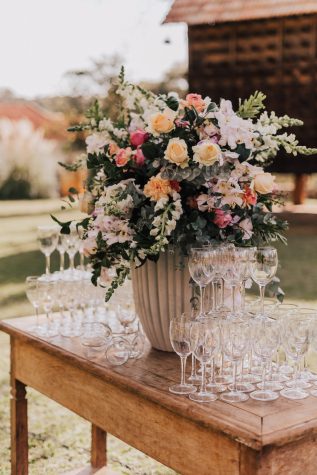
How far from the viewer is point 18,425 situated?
3025 mm

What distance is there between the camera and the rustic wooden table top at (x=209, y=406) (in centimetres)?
185

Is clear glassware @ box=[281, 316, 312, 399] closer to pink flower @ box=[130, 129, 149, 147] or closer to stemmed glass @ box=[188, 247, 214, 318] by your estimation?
stemmed glass @ box=[188, 247, 214, 318]

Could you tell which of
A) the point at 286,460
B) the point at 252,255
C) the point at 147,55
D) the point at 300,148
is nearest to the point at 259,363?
the point at 252,255

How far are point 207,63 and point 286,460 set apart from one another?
Answer: 369 inches

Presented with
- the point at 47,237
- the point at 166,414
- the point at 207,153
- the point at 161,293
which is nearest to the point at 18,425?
the point at 47,237

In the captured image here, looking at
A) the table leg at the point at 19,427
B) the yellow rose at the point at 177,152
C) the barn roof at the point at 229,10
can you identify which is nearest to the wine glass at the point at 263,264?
the yellow rose at the point at 177,152

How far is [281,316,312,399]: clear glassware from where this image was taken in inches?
81.9

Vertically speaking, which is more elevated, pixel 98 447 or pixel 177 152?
pixel 177 152

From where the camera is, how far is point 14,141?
16969mm

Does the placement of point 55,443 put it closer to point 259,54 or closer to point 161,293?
point 161,293

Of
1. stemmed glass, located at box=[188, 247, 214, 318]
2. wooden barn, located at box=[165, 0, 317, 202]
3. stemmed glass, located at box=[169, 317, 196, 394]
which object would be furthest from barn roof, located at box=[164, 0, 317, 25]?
stemmed glass, located at box=[169, 317, 196, 394]

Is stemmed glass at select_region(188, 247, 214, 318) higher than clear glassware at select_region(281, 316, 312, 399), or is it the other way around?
stemmed glass at select_region(188, 247, 214, 318)

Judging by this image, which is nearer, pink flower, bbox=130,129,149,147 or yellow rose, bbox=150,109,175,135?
yellow rose, bbox=150,109,175,135

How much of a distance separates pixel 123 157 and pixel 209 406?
0.89 meters
